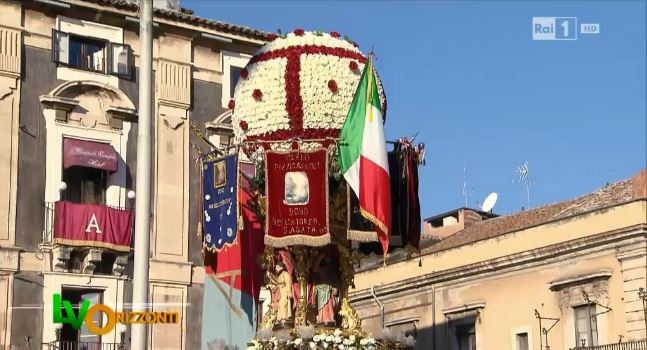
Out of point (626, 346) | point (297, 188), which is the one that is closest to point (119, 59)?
point (297, 188)

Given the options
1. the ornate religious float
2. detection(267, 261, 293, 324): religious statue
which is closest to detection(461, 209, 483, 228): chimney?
the ornate religious float

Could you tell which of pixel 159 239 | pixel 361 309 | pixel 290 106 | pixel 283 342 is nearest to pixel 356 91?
pixel 290 106

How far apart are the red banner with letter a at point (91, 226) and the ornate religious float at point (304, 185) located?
319 inches

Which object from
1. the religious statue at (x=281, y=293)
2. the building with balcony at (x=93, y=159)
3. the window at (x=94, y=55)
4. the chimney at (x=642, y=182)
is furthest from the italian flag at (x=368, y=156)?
the window at (x=94, y=55)

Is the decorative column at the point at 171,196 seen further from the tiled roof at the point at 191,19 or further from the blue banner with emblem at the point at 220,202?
the blue banner with emblem at the point at 220,202

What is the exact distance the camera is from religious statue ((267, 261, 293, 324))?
60.6 feet

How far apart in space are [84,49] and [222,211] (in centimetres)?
1095

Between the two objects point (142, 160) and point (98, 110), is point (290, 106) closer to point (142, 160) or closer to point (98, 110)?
point (142, 160)

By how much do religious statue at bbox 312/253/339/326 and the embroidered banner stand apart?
2.87 ft

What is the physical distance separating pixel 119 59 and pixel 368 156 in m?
12.4

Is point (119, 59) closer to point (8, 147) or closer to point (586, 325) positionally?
point (8, 147)

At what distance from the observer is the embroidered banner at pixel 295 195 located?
18.2 metres

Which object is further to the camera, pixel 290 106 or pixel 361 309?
pixel 361 309

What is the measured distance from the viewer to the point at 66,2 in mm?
27906
